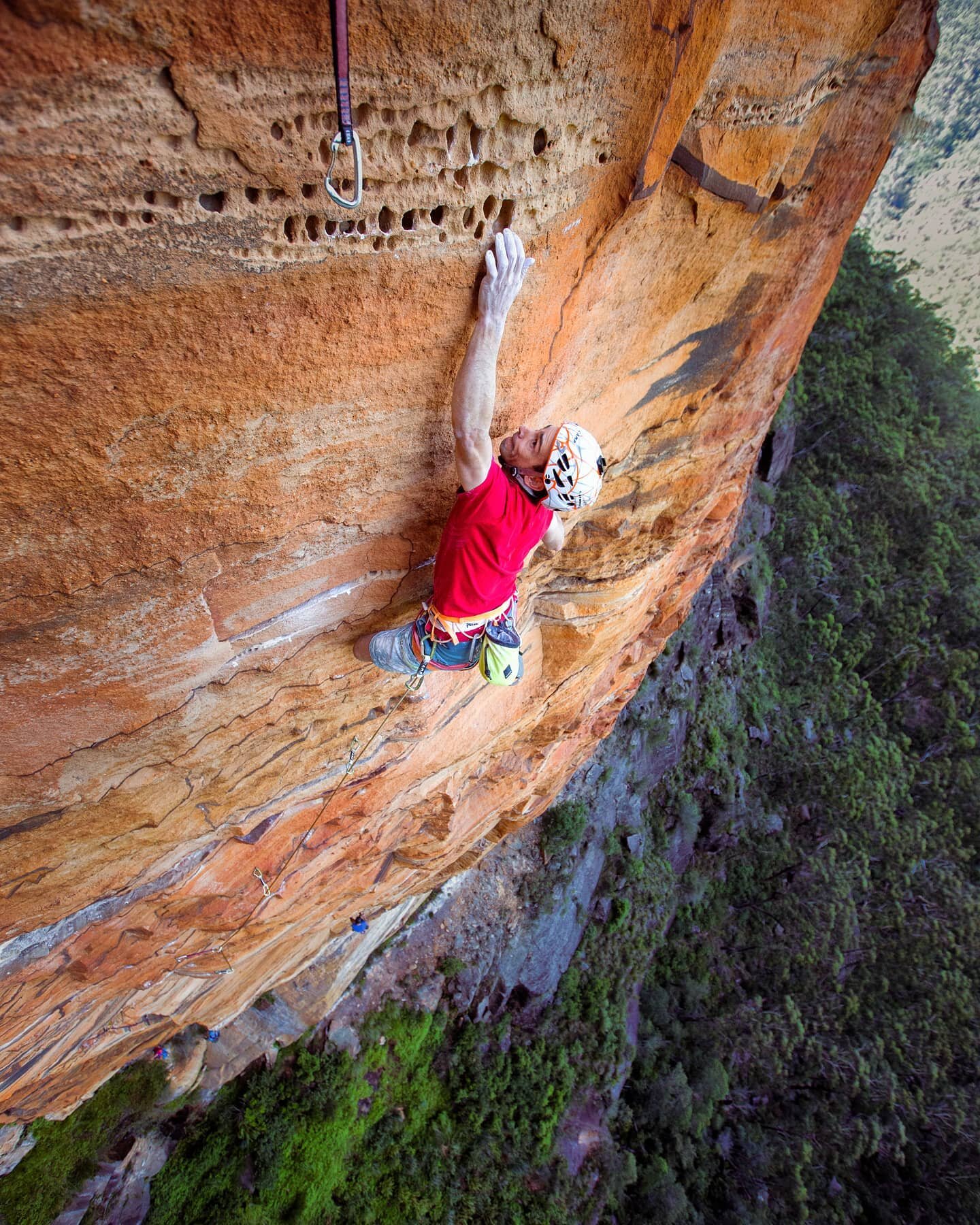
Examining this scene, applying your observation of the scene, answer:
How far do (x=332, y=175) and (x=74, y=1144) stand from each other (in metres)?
8.65

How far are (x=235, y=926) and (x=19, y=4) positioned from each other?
165 inches

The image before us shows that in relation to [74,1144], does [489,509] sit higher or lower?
higher

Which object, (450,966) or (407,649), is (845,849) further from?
(407,649)

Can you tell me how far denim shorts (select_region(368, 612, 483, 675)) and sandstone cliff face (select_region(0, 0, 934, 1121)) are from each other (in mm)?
135

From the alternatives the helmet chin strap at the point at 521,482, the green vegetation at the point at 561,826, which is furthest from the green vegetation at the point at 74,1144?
the helmet chin strap at the point at 521,482

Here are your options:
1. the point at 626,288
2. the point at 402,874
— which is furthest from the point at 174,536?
the point at 402,874

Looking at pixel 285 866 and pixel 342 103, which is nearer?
pixel 342 103

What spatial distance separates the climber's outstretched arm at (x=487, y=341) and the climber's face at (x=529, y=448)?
0.23m

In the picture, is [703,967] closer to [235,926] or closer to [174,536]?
[235,926]

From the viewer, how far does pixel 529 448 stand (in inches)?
86.1

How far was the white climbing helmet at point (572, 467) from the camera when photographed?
6.87 feet

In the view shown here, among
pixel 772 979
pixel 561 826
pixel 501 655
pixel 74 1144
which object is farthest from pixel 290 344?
pixel 772 979

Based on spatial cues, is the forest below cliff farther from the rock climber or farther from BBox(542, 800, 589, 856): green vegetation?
the rock climber

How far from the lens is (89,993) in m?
3.58
